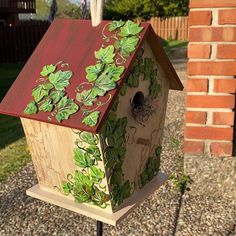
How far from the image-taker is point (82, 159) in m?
1.63

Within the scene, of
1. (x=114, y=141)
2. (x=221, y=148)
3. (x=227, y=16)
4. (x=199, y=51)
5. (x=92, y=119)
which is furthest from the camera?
(x=221, y=148)

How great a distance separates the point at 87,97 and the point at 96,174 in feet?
1.13

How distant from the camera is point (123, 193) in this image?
1725 millimetres

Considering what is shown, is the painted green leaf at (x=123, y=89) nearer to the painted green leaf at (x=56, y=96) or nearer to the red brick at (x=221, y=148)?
the painted green leaf at (x=56, y=96)

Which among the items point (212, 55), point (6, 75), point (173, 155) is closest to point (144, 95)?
point (212, 55)

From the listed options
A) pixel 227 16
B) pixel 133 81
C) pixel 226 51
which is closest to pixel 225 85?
pixel 226 51

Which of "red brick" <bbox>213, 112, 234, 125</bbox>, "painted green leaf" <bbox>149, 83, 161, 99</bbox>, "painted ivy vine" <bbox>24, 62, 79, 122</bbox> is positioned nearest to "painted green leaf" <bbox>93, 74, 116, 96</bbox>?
"painted ivy vine" <bbox>24, 62, 79, 122</bbox>

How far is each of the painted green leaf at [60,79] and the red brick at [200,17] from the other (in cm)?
167

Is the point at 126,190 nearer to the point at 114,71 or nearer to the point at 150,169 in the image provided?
the point at 150,169

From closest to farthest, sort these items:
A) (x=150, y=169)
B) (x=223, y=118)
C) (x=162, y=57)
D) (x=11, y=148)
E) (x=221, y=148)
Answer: (x=162, y=57)
(x=150, y=169)
(x=223, y=118)
(x=221, y=148)
(x=11, y=148)

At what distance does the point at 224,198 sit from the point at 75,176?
181 cm

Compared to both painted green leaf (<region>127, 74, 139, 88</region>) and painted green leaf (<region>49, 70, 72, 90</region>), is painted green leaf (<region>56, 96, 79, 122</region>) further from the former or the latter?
painted green leaf (<region>127, 74, 139, 88</region>)

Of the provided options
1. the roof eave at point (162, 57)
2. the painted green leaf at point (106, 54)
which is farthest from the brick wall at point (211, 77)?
the painted green leaf at point (106, 54)

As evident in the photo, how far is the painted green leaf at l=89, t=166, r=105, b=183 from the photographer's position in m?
1.61
